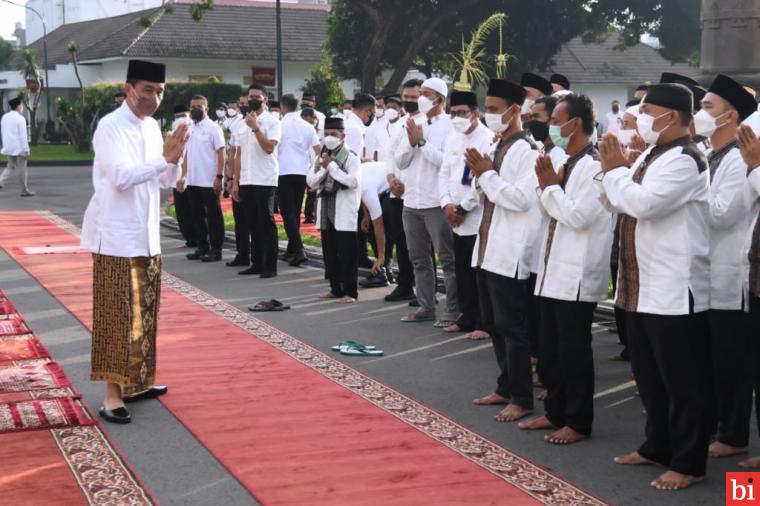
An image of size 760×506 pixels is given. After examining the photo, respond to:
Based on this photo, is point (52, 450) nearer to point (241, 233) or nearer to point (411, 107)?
point (411, 107)

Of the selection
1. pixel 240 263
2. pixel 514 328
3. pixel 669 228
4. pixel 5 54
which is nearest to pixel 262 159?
pixel 240 263

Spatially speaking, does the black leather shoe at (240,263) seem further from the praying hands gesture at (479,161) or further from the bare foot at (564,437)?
the bare foot at (564,437)

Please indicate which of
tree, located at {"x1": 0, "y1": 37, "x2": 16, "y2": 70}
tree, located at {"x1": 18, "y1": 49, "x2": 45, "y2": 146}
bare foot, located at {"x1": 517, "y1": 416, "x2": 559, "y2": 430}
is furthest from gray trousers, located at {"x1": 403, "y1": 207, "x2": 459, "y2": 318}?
tree, located at {"x1": 0, "y1": 37, "x2": 16, "y2": 70}

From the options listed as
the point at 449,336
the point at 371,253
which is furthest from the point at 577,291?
the point at 371,253

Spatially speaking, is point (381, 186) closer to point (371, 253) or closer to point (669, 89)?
point (371, 253)

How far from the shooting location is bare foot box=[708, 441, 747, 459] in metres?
6.17

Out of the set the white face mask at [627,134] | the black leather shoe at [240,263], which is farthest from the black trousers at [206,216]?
the white face mask at [627,134]

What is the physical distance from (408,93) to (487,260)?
397cm

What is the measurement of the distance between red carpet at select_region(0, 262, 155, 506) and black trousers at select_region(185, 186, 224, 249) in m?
6.12

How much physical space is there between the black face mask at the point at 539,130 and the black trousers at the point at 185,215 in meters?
8.40

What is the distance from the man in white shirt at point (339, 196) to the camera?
36.2 feet

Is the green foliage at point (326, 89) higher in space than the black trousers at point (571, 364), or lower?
higher

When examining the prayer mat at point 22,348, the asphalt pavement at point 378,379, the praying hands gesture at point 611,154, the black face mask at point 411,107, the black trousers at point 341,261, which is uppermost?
the black face mask at point 411,107

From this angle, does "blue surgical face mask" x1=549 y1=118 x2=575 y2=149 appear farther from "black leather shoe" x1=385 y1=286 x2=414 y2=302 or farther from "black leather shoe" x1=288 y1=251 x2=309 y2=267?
"black leather shoe" x1=288 y1=251 x2=309 y2=267
